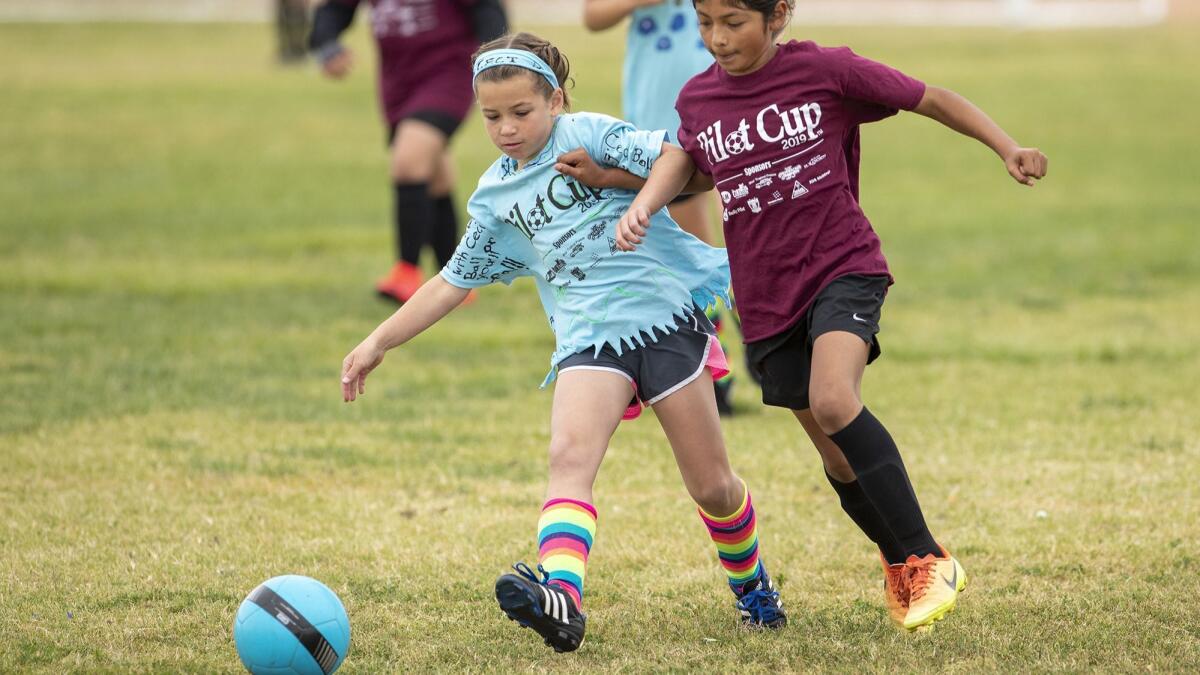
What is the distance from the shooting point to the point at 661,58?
271 inches

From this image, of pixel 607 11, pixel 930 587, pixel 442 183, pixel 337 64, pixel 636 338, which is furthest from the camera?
pixel 442 183

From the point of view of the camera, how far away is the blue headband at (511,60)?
4.17 meters

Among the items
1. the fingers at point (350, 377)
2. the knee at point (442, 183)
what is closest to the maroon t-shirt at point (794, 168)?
the fingers at point (350, 377)

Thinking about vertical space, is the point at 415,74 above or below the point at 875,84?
below

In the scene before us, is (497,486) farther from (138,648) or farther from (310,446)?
(138,648)

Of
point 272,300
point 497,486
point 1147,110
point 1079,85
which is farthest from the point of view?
point 1079,85

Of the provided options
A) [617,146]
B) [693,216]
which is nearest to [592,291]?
[617,146]

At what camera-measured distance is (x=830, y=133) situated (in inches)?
164

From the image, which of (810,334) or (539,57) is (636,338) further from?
(539,57)

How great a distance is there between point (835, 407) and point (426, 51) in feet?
19.9

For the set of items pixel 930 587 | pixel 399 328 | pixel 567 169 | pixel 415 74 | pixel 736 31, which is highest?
pixel 736 31

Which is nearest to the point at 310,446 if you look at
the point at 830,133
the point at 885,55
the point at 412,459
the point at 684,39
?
the point at 412,459

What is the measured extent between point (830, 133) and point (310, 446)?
311 cm

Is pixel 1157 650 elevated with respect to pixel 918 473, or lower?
elevated
